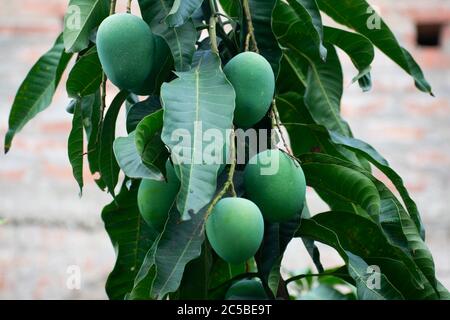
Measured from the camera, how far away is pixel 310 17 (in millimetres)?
874

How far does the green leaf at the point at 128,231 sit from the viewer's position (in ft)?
3.11

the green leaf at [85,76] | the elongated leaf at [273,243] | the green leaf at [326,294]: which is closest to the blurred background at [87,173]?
the green leaf at [326,294]

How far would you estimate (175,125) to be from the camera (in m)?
0.70

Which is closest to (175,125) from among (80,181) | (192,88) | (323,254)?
(192,88)

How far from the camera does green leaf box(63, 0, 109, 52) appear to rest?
2.68 ft

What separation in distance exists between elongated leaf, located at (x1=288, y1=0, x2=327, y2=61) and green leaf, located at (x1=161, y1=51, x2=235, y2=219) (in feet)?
0.45

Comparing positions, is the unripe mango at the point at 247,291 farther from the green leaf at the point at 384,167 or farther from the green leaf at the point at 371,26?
the green leaf at the point at 371,26

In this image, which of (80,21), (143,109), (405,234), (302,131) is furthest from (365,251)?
(80,21)

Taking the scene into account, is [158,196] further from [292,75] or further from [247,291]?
[292,75]

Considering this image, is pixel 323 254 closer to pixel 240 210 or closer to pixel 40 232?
pixel 40 232

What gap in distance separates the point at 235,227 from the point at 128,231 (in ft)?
0.92

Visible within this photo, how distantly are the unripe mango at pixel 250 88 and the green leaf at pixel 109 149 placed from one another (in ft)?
0.60

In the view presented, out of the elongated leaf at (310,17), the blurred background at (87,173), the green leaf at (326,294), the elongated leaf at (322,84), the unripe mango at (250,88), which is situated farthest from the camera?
the blurred background at (87,173)

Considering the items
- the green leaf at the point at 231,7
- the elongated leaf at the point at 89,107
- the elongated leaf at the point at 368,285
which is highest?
the green leaf at the point at 231,7
